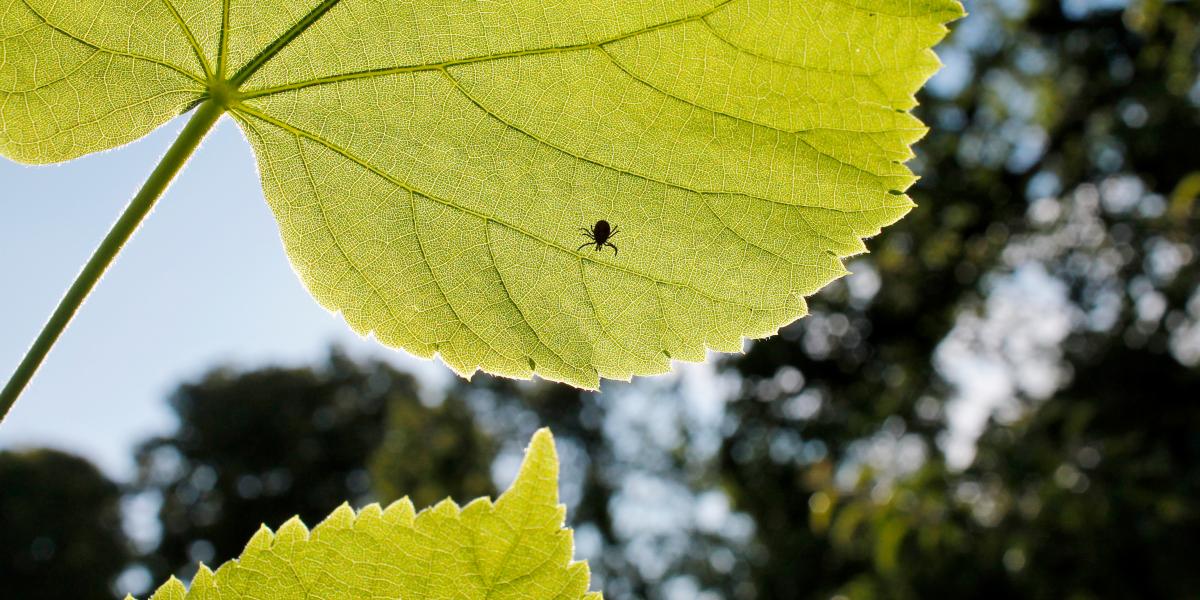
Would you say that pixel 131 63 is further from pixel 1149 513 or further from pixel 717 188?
pixel 1149 513

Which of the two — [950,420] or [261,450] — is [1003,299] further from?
[261,450]

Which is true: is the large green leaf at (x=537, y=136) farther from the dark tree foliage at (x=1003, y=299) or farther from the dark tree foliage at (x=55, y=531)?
the dark tree foliage at (x=55, y=531)

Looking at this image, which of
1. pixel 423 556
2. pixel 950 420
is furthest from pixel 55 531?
pixel 423 556

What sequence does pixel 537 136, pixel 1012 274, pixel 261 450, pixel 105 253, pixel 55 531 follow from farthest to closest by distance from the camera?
pixel 261 450, pixel 55 531, pixel 1012 274, pixel 537 136, pixel 105 253

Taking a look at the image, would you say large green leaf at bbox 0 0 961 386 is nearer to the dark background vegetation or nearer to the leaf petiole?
the leaf petiole

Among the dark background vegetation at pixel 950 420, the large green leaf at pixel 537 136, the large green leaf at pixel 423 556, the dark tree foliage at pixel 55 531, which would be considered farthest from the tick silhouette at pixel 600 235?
the dark tree foliage at pixel 55 531
